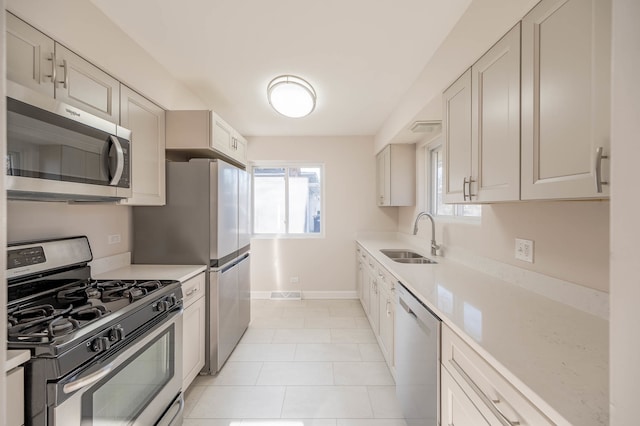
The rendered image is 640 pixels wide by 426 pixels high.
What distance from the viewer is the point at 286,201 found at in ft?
14.4

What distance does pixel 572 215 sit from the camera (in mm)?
1229

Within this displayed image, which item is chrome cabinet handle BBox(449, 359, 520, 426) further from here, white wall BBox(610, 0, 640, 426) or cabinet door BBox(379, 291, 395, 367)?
cabinet door BBox(379, 291, 395, 367)

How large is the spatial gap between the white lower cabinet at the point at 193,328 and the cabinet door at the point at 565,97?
84.2 inches

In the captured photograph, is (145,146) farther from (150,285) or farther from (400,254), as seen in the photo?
(400,254)

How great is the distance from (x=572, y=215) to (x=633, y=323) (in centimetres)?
111

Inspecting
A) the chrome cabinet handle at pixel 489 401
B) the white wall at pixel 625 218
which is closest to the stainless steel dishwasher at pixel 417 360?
the chrome cabinet handle at pixel 489 401

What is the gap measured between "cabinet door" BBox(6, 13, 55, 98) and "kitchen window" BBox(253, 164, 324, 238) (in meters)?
3.08

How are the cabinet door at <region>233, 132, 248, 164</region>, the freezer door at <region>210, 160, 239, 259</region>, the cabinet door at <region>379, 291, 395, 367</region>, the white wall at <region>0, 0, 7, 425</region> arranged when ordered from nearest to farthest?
the white wall at <region>0, 0, 7, 425</region>, the cabinet door at <region>379, 291, 395, 367</region>, the freezer door at <region>210, 160, 239, 259</region>, the cabinet door at <region>233, 132, 248, 164</region>

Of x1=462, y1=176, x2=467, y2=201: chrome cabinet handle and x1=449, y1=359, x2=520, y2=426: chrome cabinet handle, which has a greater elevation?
x1=462, y1=176, x2=467, y2=201: chrome cabinet handle

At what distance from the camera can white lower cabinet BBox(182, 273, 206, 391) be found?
196cm

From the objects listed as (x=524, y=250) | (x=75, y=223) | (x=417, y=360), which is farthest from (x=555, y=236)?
(x=75, y=223)

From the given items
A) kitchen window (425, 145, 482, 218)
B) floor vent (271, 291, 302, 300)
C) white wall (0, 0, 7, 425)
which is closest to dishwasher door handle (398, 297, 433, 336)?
kitchen window (425, 145, 482, 218)

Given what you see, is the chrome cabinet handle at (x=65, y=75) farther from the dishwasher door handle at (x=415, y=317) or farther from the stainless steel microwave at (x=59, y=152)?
the dishwasher door handle at (x=415, y=317)

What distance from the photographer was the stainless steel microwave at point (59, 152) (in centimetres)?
108
